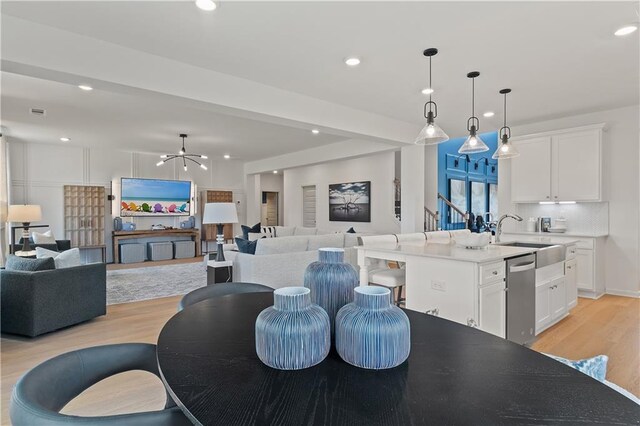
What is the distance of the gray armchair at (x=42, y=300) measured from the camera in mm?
3340

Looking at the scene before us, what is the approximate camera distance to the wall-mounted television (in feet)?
27.8

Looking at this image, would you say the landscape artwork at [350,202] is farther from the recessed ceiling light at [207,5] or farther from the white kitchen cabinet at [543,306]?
the recessed ceiling light at [207,5]

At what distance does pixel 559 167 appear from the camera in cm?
512

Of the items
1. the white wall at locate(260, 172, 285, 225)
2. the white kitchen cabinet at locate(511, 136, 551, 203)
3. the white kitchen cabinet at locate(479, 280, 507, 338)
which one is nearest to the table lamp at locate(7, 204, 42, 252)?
the white kitchen cabinet at locate(479, 280, 507, 338)

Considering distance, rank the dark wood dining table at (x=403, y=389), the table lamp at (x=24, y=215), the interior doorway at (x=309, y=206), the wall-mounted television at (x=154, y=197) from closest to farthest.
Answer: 1. the dark wood dining table at (x=403, y=389)
2. the table lamp at (x=24, y=215)
3. the wall-mounted television at (x=154, y=197)
4. the interior doorway at (x=309, y=206)

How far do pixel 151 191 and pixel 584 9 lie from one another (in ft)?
29.6

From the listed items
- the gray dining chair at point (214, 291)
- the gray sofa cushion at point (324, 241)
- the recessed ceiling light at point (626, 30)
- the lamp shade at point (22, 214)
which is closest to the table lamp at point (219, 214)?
the gray sofa cushion at point (324, 241)

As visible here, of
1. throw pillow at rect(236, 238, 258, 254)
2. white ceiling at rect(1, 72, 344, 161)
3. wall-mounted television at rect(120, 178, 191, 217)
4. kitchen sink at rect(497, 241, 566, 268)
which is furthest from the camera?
wall-mounted television at rect(120, 178, 191, 217)

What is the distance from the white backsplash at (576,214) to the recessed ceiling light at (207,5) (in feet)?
18.3

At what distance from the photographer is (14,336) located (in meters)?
3.43

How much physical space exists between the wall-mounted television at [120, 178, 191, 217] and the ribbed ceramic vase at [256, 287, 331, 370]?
29.2 ft

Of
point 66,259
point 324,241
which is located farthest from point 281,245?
point 66,259

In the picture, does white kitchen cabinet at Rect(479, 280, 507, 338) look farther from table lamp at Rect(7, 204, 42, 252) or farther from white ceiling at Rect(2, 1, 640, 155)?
table lamp at Rect(7, 204, 42, 252)

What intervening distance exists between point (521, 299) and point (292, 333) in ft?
8.97
